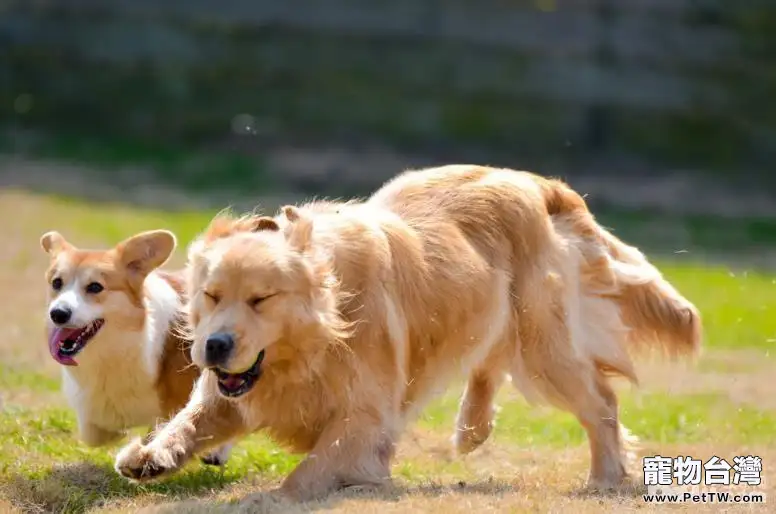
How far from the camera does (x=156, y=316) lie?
703cm

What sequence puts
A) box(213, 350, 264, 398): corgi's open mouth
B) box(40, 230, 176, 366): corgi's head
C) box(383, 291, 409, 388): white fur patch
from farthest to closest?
box(40, 230, 176, 366): corgi's head
box(383, 291, 409, 388): white fur patch
box(213, 350, 264, 398): corgi's open mouth

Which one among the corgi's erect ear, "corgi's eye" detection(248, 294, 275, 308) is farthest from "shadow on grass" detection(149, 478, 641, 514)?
the corgi's erect ear

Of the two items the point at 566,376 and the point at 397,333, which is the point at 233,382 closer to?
the point at 397,333

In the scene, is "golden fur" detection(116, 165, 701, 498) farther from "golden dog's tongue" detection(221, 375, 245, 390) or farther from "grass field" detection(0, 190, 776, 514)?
"grass field" detection(0, 190, 776, 514)

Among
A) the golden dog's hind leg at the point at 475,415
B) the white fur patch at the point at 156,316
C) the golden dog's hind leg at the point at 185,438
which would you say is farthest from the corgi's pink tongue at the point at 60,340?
the golden dog's hind leg at the point at 475,415

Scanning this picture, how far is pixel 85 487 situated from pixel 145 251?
125 centimetres

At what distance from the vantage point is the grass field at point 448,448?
593 cm

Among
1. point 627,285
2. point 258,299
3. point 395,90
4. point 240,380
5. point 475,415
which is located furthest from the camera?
point 395,90

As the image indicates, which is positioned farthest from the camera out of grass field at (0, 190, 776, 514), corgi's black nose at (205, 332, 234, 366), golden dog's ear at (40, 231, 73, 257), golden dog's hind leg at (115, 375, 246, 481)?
golden dog's ear at (40, 231, 73, 257)

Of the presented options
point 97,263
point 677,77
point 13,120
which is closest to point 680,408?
point 97,263

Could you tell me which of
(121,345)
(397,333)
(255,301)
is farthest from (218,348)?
(121,345)

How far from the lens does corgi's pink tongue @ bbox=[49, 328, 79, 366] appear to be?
6.72 m

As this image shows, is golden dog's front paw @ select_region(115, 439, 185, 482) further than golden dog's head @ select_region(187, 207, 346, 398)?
Yes

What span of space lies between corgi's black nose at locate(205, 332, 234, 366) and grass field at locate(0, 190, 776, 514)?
2.05 ft
